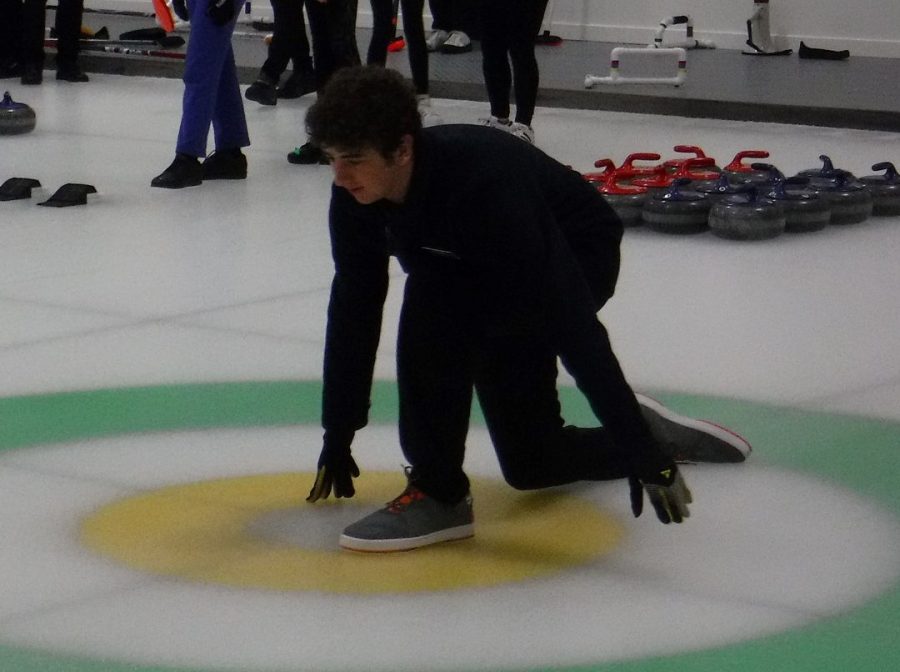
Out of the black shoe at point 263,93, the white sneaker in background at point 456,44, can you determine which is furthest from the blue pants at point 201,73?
the white sneaker in background at point 456,44

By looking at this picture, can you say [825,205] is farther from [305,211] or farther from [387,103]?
[387,103]

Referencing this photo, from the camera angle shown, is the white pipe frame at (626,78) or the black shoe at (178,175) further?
the white pipe frame at (626,78)

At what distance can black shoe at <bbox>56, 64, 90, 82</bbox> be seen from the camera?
10.3m

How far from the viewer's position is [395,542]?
2699 millimetres

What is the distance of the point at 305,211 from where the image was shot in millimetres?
6020

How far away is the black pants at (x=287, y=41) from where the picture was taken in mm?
8755

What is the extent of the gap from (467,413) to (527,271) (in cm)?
40

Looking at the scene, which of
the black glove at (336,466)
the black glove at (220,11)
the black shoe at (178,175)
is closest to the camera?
the black glove at (336,466)

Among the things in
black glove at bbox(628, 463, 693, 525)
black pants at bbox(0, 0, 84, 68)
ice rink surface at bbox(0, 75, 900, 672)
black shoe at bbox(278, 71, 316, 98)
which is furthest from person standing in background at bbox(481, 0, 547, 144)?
black glove at bbox(628, 463, 693, 525)

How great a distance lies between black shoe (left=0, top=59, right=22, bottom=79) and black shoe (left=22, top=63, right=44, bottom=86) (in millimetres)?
289

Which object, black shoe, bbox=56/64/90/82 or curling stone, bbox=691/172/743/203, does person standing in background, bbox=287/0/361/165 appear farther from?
black shoe, bbox=56/64/90/82

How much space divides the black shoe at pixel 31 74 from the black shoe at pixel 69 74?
0.28 meters

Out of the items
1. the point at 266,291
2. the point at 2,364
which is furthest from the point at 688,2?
the point at 2,364

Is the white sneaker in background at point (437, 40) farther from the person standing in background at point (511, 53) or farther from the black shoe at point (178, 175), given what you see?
the black shoe at point (178, 175)
